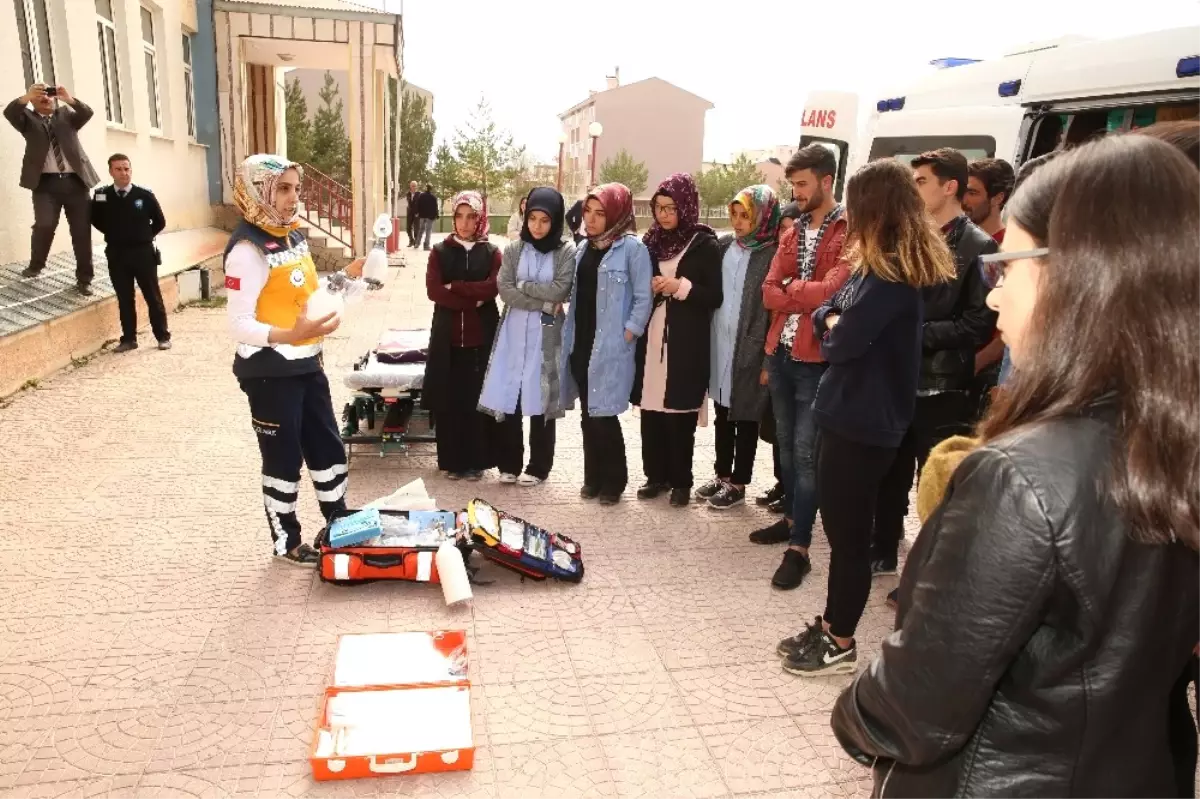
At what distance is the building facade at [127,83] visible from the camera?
7867 millimetres

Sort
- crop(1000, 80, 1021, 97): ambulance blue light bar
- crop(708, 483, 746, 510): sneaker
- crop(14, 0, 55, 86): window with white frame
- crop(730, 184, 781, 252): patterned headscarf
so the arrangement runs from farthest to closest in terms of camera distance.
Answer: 1. crop(14, 0, 55, 86): window with white frame
2. crop(1000, 80, 1021, 97): ambulance blue light bar
3. crop(708, 483, 746, 510): sneaker
4. crop(730, 184, 781, 252): patterned headscarf

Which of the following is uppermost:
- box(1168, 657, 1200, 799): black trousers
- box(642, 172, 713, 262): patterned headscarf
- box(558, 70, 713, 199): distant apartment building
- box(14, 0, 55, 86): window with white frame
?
box(558, 70, 713, 199): distant apartment building

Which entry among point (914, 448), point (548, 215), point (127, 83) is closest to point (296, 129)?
point (127, 83)

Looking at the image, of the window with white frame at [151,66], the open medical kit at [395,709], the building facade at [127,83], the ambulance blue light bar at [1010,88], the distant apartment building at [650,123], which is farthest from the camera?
the distant apartment building at [650,123]

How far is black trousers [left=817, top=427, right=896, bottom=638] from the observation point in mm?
2875

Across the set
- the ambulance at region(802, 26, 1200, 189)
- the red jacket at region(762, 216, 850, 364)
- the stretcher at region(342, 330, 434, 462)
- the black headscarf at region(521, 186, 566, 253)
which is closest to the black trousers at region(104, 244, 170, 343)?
the stretcher at region(342, 330, 434, 462)

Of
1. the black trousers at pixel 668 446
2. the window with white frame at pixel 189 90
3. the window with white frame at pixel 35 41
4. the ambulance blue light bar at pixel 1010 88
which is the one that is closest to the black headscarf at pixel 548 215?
the black trousers at pixel 668 446

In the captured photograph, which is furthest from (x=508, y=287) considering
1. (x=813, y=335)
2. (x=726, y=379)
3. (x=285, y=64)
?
(x=285, y=64)

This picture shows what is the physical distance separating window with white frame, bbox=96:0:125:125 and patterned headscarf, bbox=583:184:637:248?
8.74 metres

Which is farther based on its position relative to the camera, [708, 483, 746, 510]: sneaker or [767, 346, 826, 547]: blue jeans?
[708, 483, 746, 510]: sneaker

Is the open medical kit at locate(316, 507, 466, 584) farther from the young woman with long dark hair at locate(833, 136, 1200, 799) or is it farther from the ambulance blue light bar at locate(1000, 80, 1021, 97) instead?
the ambulance blue light bar at locate(1000, 80, 1021, 97)

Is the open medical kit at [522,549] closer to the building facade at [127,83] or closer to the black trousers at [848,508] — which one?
the black trousers at [848,508]

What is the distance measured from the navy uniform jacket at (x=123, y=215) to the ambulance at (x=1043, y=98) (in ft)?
21.5

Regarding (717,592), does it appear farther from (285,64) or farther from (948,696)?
(285,64)
